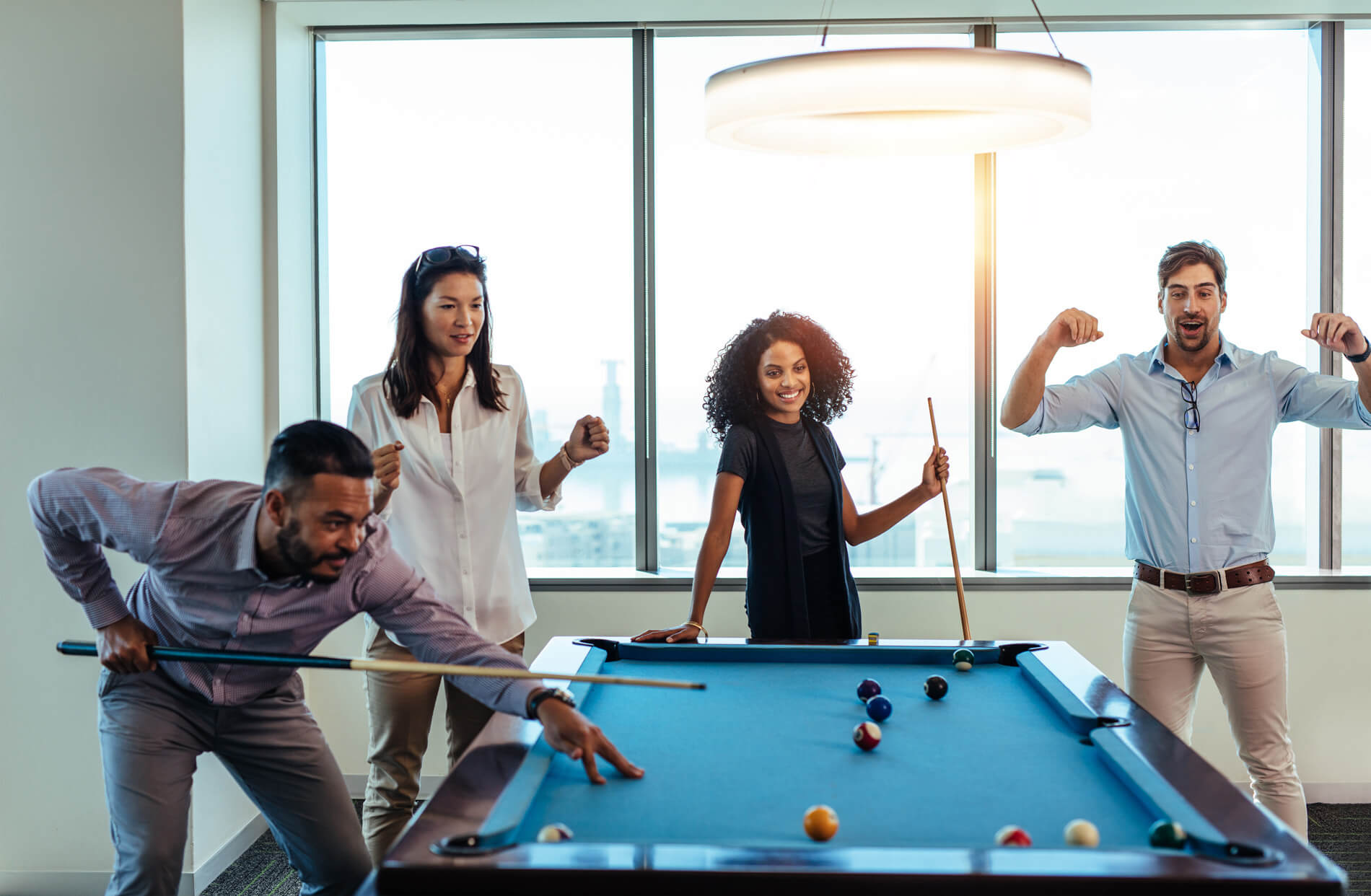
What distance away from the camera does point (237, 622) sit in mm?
1965

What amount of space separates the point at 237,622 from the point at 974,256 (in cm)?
274

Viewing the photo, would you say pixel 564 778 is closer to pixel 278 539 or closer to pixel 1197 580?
pixel 278 539

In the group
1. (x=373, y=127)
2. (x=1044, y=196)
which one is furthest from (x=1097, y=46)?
(x=373, y=127)

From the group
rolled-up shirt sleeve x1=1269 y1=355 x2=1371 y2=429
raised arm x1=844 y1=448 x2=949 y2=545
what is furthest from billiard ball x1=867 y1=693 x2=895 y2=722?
rolled-up shirt sleeve x1=1269 y1=355 x2=1371 y2=429

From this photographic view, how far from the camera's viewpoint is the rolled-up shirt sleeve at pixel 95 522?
75.6 inches

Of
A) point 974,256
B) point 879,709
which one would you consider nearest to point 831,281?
point 974,256

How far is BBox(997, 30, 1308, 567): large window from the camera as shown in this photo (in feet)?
12.1

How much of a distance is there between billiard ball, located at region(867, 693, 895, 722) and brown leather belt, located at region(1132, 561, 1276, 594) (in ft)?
3.78

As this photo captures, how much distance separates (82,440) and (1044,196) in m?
3.15

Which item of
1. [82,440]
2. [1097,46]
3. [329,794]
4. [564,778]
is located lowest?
[329,794]

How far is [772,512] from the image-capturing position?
2713 millimetres

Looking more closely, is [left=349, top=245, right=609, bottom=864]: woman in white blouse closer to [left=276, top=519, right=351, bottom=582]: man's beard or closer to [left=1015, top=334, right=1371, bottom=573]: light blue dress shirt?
[left=276, top=519, right=351, bottom=582]: man's beard

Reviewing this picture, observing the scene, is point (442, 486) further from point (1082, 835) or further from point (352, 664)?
point (1082, 835)

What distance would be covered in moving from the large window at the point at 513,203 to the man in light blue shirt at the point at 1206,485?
5.22ft
